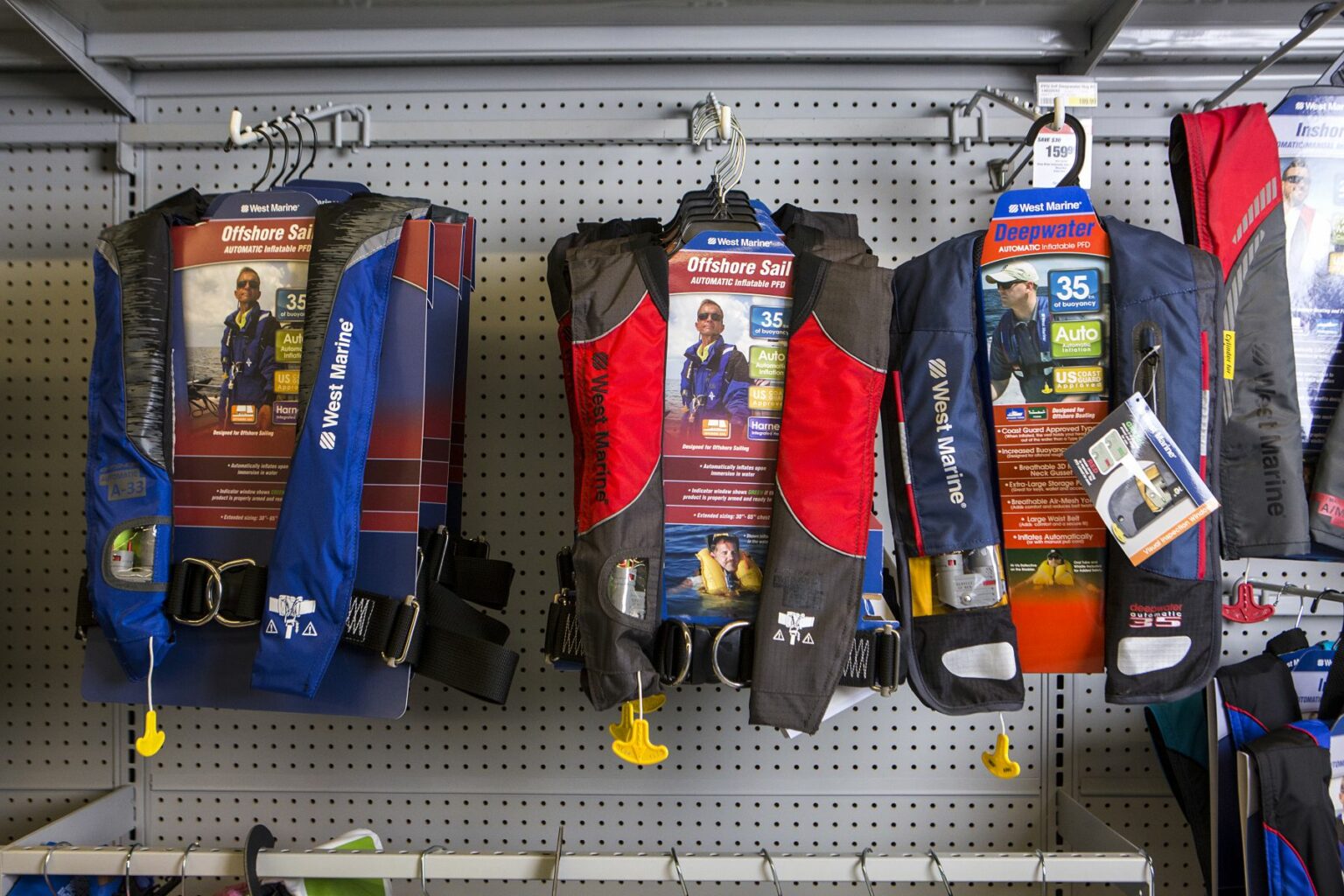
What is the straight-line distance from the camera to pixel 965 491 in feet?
3.65

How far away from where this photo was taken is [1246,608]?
1.40 metres

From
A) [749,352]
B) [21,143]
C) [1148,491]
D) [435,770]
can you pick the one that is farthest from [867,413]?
[21,143]

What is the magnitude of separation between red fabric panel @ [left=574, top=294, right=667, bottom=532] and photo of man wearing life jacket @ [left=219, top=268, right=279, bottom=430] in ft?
1.57

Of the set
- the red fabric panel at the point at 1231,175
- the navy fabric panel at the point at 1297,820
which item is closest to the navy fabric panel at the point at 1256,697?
the navy fabric panel at the point at 1297,820

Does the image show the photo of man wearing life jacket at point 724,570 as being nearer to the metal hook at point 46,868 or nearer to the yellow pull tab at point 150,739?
the yellow pull tab at point 150,739

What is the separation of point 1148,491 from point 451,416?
3.33ft

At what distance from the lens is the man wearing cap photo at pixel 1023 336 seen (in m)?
1.15

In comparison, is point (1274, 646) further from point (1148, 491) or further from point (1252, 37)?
point (1252, 37)

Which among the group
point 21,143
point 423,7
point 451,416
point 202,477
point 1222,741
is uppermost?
point 423,7

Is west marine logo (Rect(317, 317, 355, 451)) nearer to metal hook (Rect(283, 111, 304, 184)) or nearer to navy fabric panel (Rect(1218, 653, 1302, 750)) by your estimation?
metal hook (Rect(283, 111, 304, 184))

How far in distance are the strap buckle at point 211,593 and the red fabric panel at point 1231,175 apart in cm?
153

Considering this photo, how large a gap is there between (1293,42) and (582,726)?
1.62 m

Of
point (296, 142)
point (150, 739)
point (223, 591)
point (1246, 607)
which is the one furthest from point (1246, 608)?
point (296, 142)

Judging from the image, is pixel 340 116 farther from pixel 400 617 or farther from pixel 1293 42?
pixel 1293 42
